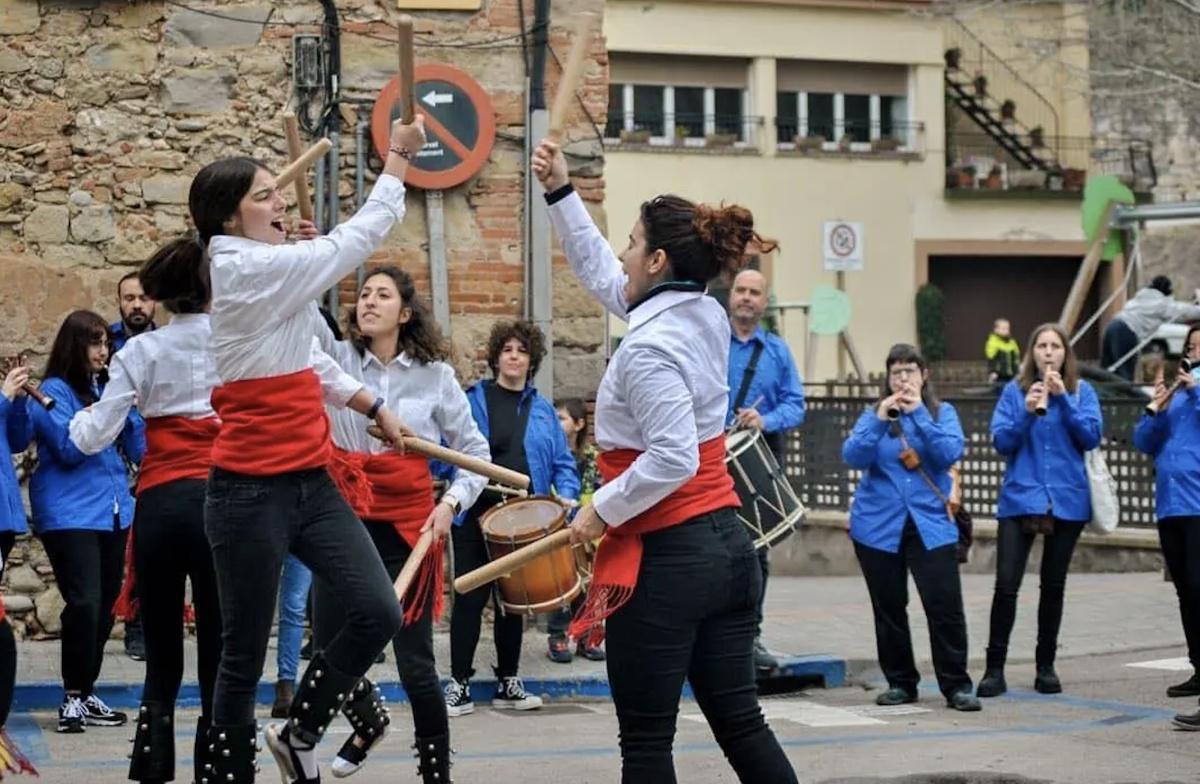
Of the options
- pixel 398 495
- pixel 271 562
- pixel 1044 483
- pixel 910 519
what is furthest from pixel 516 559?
pixel 1044 483

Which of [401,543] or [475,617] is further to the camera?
[475,617]

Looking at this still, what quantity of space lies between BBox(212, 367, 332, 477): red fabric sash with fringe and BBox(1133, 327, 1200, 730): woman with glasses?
196 inches

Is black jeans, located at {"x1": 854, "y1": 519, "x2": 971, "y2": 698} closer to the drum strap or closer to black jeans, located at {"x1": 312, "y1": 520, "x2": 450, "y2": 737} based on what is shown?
the drum strap

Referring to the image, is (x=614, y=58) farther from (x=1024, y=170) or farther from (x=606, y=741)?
(x=606, y=741)

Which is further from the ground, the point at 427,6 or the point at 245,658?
the point at 427,6

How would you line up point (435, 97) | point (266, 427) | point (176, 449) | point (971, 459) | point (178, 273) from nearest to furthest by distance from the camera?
point (266, 427) → point (178, 273) → point (176, 449) → point (435, 97) → point (971, 459)

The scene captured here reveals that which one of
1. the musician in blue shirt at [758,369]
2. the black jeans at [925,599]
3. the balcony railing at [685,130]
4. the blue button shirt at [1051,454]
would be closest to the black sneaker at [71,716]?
the musician in blue shirt at [758,369]

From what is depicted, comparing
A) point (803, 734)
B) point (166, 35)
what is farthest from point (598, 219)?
point (803, 734)

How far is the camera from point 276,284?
599cm

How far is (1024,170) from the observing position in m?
38.8

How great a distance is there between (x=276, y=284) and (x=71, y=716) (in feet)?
12.1

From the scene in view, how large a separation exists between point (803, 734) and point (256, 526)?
3.71 meters

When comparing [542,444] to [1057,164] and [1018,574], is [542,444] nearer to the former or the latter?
[1018,574]

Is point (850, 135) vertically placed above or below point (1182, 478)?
above
